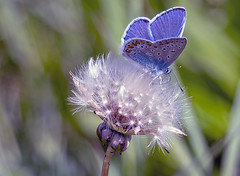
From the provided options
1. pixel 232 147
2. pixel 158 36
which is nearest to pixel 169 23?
pixel 158 36

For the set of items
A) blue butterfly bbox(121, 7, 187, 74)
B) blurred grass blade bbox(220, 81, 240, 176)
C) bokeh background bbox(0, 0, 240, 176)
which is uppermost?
blue butterfly bbox(121, 7, 187, 74)

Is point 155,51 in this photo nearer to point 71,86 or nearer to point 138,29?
point 138,29

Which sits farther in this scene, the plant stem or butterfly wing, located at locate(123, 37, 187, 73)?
butterfly wing, located at locate(123, 37, 187, 73)

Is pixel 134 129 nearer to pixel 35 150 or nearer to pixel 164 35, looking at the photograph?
pixel 164 35

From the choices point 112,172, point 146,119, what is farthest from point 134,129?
point 112,172

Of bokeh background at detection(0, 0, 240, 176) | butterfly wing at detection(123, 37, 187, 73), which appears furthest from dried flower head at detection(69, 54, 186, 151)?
bokeh background at detection(0, 0, 240, 176)

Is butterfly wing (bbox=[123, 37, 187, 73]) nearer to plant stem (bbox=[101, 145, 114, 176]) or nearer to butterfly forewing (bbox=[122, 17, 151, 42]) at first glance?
butterfly forewing (bbox=[122, 17, 151, 42])
